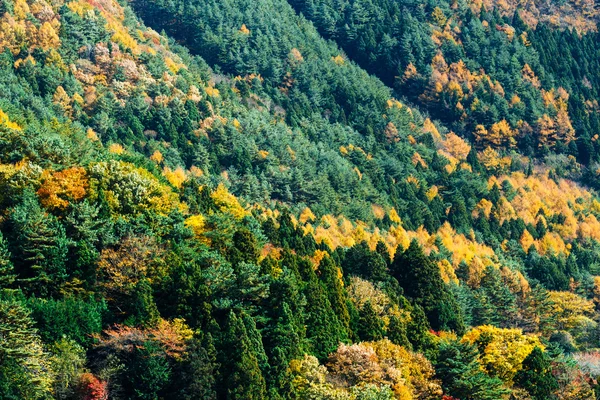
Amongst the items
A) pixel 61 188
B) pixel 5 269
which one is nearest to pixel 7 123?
pixel 61 188

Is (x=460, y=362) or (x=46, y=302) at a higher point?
(x=460, y=362)

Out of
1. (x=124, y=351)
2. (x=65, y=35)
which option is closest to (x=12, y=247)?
(x=124, y=351)

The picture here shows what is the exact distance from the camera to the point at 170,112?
19012 cm

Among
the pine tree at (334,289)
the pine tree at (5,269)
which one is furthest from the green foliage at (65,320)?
the pine tree at (334,289)

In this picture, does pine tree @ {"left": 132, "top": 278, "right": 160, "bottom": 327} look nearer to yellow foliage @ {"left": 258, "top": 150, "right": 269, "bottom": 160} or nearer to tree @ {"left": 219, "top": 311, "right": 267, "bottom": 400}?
tree @ {"left": 219, "top": 311, "right": 267, "bottom": 400}

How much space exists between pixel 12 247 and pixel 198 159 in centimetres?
7481

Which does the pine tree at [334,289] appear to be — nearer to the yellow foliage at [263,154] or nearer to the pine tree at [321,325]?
the pine tree at [321,325]

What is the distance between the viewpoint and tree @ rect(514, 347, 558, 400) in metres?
119

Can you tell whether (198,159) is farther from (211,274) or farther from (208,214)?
(211,274)

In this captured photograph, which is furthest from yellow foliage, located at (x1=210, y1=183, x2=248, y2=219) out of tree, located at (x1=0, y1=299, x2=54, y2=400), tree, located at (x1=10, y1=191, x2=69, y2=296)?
tree, located at (x1=0, y1=299, x2=54, y2=400)

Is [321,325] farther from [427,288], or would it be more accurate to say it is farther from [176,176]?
[176,176]

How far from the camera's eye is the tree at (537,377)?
11925 cm

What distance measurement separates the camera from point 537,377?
120 meters

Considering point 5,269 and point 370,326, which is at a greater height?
point 370,326
